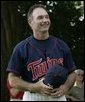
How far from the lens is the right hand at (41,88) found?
4.25 meters

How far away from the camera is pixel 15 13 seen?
13.9 meters

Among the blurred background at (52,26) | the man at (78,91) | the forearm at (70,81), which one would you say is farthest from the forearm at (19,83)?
the blurred background at (52,26)

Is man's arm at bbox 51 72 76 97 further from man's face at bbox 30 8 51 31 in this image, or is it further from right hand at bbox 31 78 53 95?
man's face at bbox 30 8 51 31

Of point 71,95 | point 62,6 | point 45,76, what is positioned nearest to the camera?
point 45,76

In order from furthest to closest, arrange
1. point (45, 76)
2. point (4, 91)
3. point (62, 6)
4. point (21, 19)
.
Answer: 1. point (62, 6)
2. point (21, 19)
3. point (4, 91)
4. point (45, 76)

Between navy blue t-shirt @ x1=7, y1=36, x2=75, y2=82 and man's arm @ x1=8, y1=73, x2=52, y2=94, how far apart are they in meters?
0.06

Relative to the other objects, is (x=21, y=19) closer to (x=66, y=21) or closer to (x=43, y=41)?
(x=66, y=21)

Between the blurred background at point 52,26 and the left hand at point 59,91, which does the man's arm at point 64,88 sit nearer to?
the left hand at point 59,91

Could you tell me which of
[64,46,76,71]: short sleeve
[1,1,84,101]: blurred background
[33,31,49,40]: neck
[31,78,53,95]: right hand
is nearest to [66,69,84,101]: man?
[64,46,76,71]: short sleeve

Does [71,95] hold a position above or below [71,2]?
below

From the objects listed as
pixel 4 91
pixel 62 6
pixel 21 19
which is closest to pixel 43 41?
pixel 4 91

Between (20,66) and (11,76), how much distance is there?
0.14m

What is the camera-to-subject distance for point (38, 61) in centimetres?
441

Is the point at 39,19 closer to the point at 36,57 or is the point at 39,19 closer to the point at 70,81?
the point at 36,57
